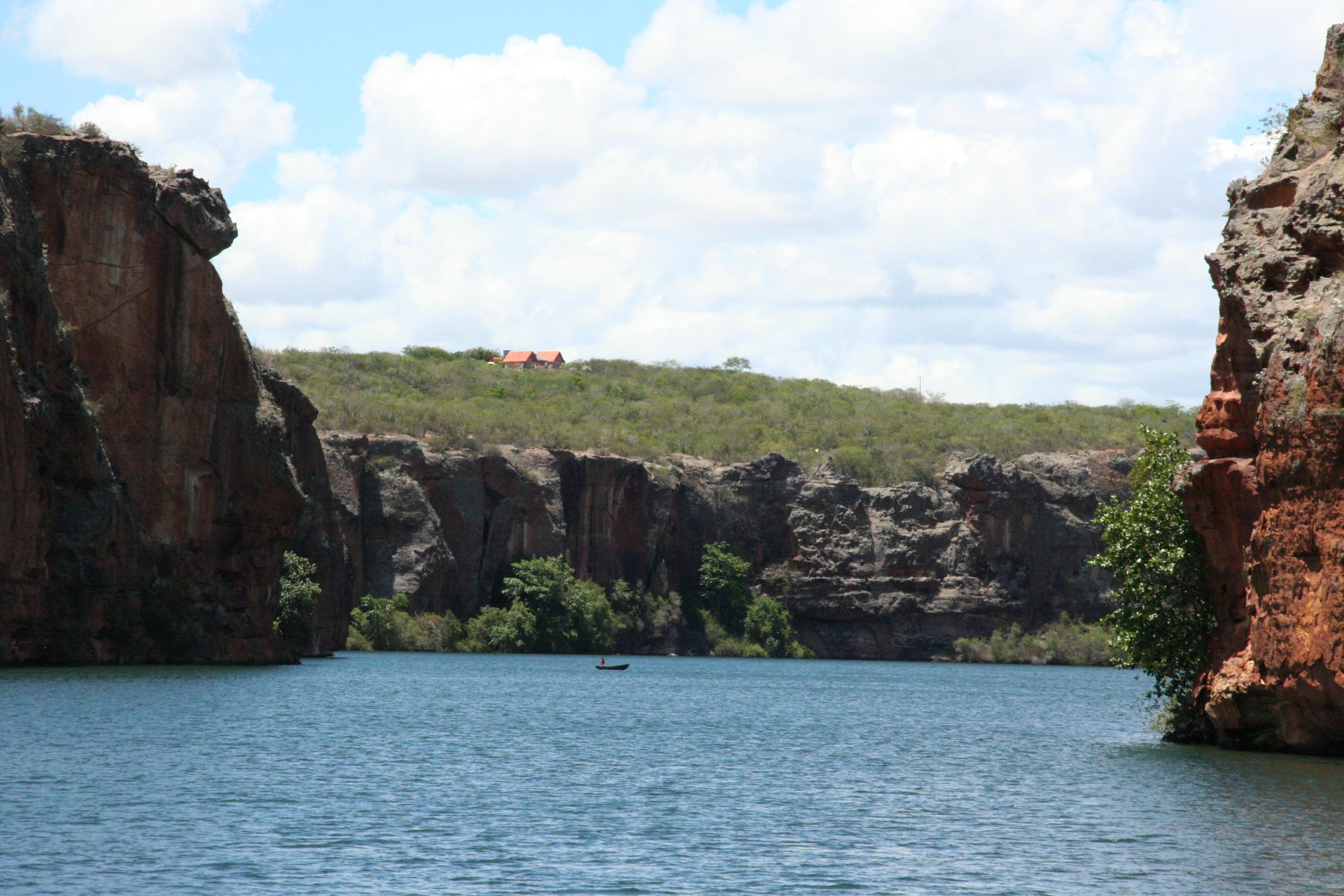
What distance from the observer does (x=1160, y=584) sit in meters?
35.8

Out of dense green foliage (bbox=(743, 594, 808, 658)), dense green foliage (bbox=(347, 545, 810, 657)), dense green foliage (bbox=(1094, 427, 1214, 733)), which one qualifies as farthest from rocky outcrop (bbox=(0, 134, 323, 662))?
dense green foliage (bbox=(743, 594, 808, 658))

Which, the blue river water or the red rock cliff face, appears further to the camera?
the red rock cliff face

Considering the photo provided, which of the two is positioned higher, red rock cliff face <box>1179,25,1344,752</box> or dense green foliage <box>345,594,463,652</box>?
red rock cliff face <box>1179,25,1344,752</box>

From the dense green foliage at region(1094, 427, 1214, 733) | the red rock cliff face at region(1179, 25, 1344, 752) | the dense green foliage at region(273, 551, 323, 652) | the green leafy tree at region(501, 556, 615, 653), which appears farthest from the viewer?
the green leafy tree at region(501, 556, 615, 653)

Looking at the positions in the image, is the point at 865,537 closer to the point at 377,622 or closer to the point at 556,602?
the point at 556,602

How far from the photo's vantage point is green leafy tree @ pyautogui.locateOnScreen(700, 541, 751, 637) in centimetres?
11038

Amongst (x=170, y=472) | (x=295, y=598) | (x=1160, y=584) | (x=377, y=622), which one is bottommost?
(x=377, y=622)

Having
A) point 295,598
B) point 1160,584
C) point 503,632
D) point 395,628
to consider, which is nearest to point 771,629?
point 503,632

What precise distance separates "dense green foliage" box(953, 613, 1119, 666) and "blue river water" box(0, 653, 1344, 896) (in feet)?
204

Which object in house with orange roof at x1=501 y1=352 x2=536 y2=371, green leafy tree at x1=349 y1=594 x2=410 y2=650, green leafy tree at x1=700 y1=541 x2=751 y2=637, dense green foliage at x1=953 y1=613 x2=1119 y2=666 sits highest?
house with orange roof at x1=501 y1=352 x2=536 y2=371

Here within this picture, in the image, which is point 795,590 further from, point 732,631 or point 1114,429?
point 1114,429

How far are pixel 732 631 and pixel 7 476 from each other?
6931 cm

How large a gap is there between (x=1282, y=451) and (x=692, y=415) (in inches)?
4295

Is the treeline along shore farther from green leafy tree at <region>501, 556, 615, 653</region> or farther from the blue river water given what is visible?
the blue river water
